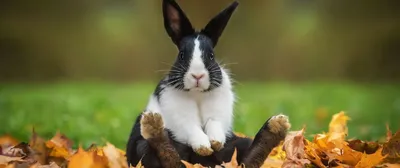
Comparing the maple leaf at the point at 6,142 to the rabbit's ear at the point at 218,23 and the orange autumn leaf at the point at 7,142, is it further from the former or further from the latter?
the rabbit's ear at the point at 218,23

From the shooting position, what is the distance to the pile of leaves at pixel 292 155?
2.32m

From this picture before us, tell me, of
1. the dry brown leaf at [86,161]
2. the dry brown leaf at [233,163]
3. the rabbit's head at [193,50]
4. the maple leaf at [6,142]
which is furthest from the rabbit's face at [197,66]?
the maple leaf at [6,142]

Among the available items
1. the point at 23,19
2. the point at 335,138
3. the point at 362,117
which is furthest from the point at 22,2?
the point at 335,138

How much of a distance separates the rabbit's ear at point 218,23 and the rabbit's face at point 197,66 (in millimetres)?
38

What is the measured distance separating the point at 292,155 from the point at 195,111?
0.41 meters

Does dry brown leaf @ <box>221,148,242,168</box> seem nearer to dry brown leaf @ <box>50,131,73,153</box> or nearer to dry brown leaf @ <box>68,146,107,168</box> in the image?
dry brown leaf @ <box>68,146,107,168</box>

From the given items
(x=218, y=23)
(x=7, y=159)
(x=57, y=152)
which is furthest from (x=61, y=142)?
(x=218, y=23)

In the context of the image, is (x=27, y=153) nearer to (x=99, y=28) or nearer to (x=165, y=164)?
(x=165, y=164)

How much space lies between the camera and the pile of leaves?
2316 mm

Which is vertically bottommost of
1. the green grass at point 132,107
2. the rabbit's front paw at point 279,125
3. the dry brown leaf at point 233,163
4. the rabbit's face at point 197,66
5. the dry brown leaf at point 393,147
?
the green grass at point 132,107

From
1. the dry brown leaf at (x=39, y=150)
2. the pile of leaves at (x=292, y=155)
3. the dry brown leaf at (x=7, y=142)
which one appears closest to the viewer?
the pile of leaves at (x=292, y=155)

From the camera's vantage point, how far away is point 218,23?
254 cm

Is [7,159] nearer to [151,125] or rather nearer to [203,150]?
[151,125]

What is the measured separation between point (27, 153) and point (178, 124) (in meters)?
0.67
